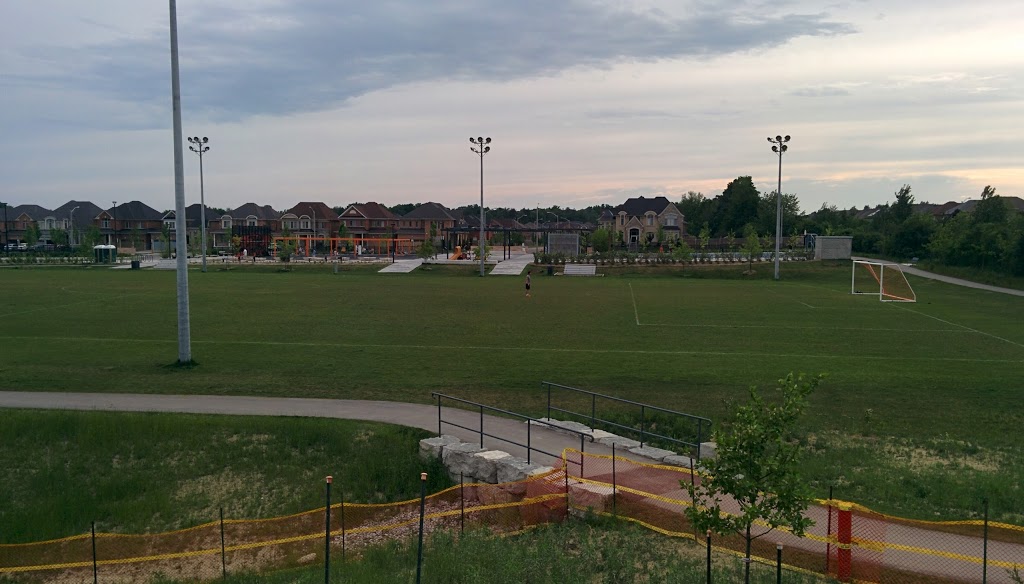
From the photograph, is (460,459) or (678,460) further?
(460,459)

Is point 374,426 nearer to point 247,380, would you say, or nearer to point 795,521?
point 247,380

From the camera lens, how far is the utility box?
3720 inches

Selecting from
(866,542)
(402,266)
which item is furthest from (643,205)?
(866,542)

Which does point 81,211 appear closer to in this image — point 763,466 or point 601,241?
point 601,241

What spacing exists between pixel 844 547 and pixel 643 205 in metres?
127

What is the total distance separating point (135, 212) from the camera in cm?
14588

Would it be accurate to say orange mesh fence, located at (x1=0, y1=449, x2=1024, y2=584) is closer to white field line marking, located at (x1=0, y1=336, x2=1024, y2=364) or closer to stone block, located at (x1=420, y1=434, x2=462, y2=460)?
stone block, located at (x1=420, y1=434, x2=462, y2=460)

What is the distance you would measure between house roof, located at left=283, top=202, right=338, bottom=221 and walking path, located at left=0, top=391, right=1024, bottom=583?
121 meters

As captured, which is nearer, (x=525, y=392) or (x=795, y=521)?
(x=795, y=521)

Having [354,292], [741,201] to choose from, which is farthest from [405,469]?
[741,201]

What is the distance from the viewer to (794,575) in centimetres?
1074

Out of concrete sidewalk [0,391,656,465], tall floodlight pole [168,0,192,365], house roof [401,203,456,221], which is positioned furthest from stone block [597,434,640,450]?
house roof [401,203,456,221]

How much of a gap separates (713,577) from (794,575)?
115cm

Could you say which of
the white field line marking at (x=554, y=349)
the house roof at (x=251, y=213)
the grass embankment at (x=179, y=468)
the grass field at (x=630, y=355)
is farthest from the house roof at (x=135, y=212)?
the grass embankment at (x=179, y=468)
